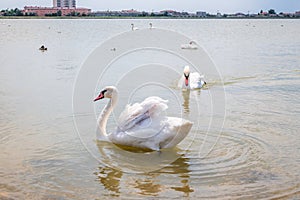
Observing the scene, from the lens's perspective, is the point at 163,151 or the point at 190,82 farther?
the point at 190,82

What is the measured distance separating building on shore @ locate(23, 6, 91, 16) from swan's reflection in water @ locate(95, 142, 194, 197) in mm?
125477

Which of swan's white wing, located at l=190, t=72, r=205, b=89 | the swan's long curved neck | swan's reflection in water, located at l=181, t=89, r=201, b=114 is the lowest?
swan's reflection in water, located at l=181, t=89, r=201, b=114

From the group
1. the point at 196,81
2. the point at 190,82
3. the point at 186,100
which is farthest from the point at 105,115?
the point at 196,81

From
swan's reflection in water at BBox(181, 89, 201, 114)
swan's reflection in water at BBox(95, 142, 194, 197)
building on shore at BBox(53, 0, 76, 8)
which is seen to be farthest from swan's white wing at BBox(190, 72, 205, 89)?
building on shore at BBox(53, 0, 76, 8)

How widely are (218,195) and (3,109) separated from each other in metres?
5.92

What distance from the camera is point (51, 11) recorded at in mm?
131125

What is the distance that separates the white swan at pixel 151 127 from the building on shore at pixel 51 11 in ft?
409

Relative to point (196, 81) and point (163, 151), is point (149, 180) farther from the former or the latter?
point (196, 81)

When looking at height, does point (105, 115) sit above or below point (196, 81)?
above

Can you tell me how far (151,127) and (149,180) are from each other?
3.45 ft

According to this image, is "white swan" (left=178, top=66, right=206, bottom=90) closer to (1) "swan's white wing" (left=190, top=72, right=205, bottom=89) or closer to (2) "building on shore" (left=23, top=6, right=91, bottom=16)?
(1) "swan's white wing" (left=190, top=72, right=205, bottom=89)

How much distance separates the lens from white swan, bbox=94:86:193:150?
273 inches

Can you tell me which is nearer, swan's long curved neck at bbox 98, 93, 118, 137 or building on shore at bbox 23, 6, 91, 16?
swan's long curved neck at bbox 98, 93, 118, 137

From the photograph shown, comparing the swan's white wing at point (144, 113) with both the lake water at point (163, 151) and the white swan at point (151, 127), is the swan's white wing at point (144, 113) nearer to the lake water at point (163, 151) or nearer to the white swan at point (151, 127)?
the white swan at point (151, 127)
